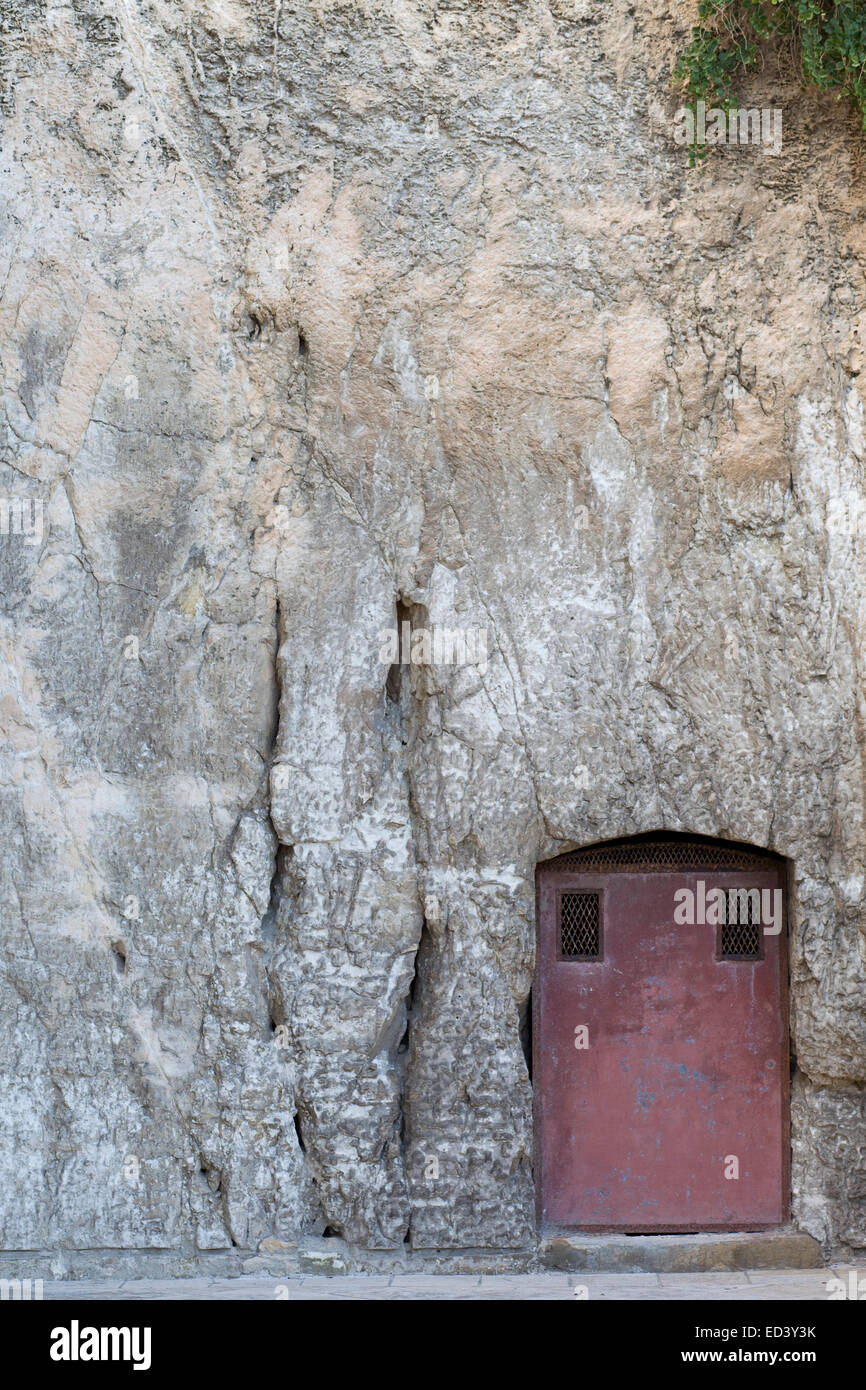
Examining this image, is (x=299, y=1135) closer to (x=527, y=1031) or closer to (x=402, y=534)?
(x=527, y=1031)

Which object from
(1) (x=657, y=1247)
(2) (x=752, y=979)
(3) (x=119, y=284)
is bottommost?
(1) (x=657, y=1247)

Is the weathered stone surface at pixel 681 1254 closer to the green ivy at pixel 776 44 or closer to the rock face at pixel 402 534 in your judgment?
the rock face at pixel 402 534

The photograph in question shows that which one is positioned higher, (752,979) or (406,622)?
(406,622)

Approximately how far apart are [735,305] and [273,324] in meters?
2.40

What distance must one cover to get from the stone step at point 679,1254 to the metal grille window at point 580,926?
4.73 feet

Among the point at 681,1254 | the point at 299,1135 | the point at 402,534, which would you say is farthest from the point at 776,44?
the point at 681,1254

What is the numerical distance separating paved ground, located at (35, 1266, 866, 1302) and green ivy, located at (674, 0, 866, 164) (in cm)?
556

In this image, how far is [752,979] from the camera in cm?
754

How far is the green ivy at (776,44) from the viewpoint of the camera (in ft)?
22.0

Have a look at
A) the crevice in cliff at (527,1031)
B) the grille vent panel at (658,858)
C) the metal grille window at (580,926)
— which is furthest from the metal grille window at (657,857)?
the crevice in cliff at (527,1031)

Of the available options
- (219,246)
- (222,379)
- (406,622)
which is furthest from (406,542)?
(219,246)

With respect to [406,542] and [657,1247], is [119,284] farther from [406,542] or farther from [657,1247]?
[657,1247]

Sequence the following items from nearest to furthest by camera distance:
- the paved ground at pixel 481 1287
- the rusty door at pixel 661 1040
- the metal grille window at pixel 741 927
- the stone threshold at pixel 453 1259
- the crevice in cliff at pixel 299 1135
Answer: the paved ground at pixel 481 1287, the stone threshold at pixel 453 1259, the crevice in cliff at pixel 299 1135, the rusty door at pixel 661 1040, the metal grille window at pixel 741 927

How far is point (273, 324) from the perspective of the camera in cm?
739
